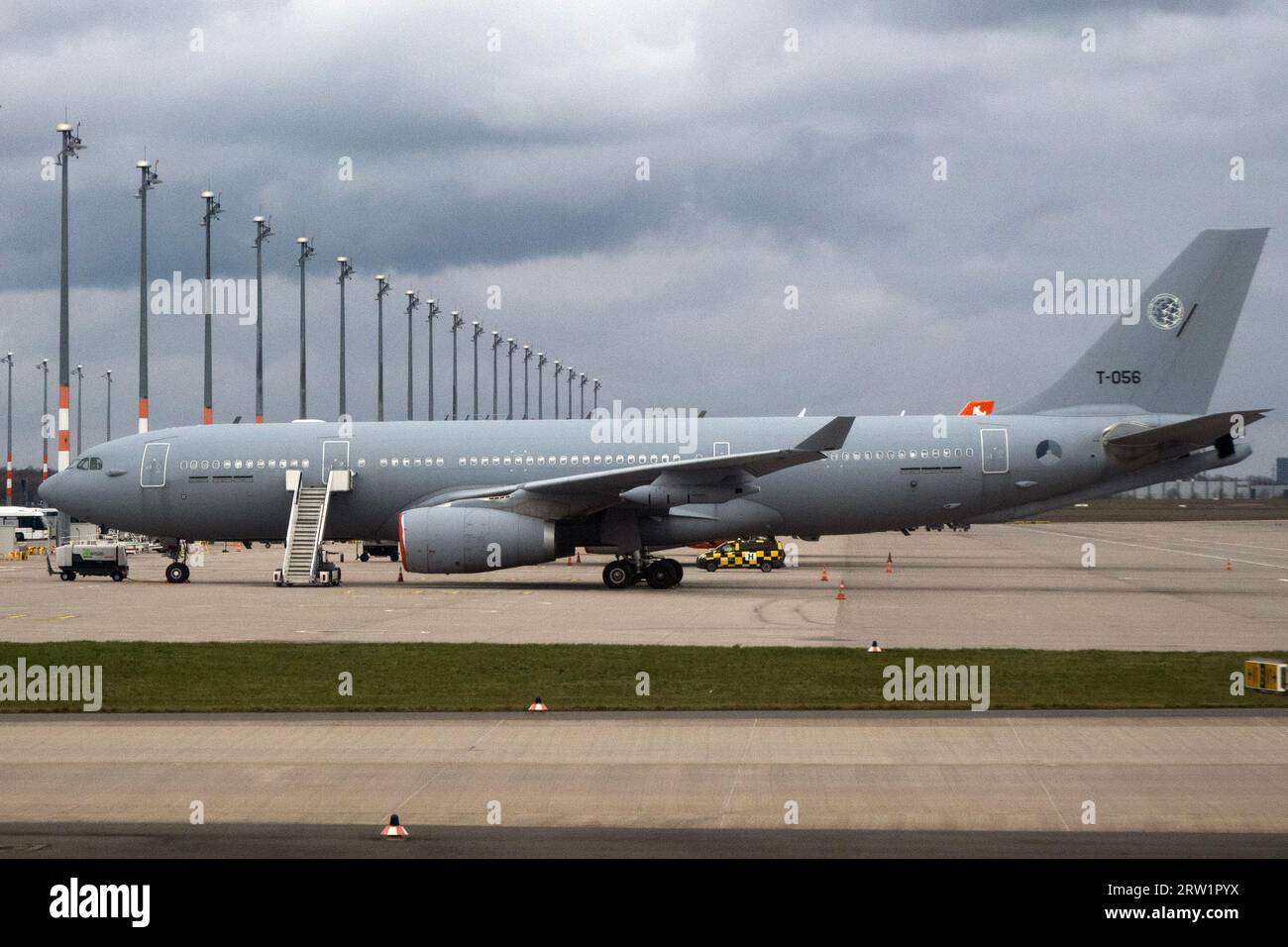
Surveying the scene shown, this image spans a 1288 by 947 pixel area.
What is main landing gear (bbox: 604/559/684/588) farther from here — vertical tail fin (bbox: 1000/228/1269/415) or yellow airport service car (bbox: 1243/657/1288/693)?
yellow airport service car (bbox: 1243/657/1288/693)

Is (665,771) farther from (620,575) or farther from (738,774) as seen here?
(620,575)

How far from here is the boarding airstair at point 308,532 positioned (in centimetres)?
3781

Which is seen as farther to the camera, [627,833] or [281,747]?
[281,747]

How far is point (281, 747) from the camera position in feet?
44.1

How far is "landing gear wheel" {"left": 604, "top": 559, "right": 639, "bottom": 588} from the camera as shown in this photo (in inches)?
1476

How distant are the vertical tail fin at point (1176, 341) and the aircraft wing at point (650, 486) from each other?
7.93 metres

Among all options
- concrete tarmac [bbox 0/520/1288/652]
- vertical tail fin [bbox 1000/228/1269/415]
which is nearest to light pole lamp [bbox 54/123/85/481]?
concrete tarmac [bbox 0/520/1288/652]

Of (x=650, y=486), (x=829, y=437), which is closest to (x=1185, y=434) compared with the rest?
(x=829, y=437)

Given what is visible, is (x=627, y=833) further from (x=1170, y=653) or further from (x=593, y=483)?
(x=593, y=483)

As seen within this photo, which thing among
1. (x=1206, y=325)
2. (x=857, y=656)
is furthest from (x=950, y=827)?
(x=1206, y=325)

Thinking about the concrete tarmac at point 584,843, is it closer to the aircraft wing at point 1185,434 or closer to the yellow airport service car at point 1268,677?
the yellow airport service car at point 1268,677

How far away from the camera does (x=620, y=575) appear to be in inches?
1484

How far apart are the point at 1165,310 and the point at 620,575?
15945 mm
